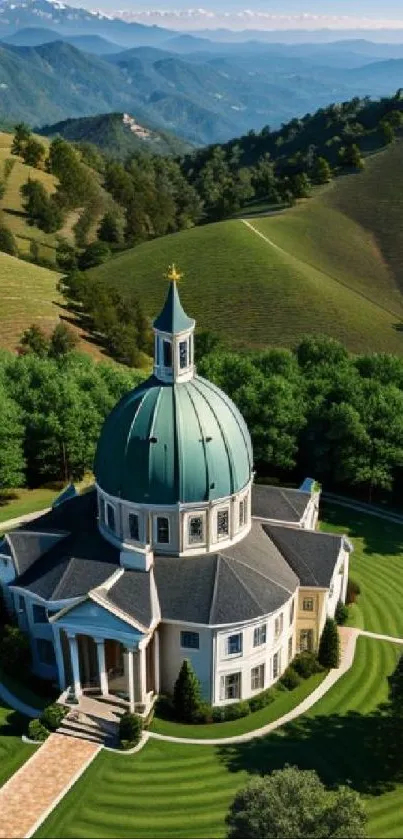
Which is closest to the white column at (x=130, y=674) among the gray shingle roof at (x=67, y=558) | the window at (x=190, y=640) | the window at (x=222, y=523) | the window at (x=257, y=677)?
the window at (x=190, y=640)

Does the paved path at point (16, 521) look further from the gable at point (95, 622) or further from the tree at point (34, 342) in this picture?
the tree at point (34, 342)

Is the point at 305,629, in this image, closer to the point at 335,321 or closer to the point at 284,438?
the point at 284,438

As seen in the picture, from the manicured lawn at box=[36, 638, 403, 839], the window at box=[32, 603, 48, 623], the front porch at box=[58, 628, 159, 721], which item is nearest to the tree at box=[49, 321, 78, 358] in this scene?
the window at box=[32, 603, 48, 623]

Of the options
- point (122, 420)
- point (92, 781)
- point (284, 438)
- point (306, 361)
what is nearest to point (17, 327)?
point (306, 361)

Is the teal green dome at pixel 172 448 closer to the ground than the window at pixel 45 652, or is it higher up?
higher up

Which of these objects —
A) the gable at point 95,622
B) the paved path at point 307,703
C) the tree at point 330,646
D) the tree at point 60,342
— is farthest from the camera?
the tree at point 60,342

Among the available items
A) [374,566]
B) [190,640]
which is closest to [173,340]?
[190,640]

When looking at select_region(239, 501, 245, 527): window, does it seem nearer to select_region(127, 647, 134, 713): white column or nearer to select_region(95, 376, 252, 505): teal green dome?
select_region(95, 376, 252, 505): teal green dome
